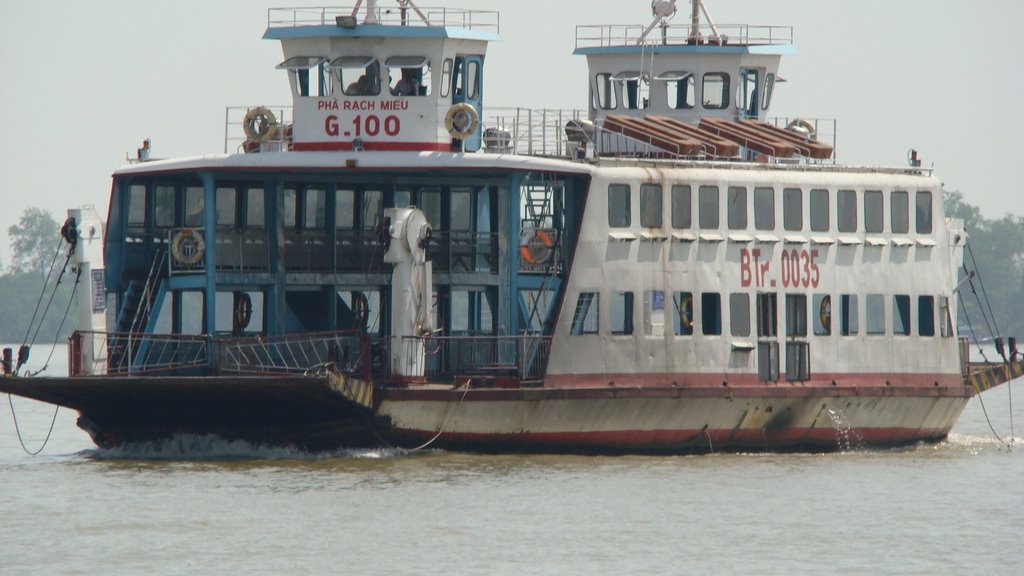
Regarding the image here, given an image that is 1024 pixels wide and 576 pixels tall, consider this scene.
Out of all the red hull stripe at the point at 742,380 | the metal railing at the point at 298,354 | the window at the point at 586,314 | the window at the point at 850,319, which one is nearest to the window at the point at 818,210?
the window at the point at 850,319

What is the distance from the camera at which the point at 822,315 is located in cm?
3884

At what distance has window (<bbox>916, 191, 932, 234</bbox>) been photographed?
40.0 metres

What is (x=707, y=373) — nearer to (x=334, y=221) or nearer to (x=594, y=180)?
(x=594, y=180)

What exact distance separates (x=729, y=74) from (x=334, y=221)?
34.6ft

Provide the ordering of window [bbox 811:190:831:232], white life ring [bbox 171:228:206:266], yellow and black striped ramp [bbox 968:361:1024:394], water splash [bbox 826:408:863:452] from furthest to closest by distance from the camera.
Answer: yellow and black striped ramp [bbox 968:361:1024:394] → water splash [bbox 826:408:863:452] → window [bbox 811:190:831:232] → white life ring [bbox 171:228:206:266]

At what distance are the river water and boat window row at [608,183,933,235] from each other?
3.98 m

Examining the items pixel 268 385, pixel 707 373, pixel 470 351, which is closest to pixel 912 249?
pixel 707 373

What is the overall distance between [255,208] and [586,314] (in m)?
6.22

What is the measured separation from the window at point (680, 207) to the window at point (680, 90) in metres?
8.05

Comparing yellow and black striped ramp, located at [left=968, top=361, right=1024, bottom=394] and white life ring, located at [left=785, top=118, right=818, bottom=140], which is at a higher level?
white life ring, located at [left=785, top=118, right=818, bottom=140]

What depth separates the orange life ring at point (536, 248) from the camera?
3734cm

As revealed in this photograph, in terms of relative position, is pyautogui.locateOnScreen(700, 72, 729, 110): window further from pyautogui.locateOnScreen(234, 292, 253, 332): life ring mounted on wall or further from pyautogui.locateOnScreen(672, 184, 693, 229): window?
pyautogui.locateOnScreen(234, 292, 253, 332): life ring mounted on wall

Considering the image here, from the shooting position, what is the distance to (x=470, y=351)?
36.5m

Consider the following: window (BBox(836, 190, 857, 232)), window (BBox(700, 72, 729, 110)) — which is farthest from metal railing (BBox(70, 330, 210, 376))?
window (BBox(700, 72, 729, 110))
